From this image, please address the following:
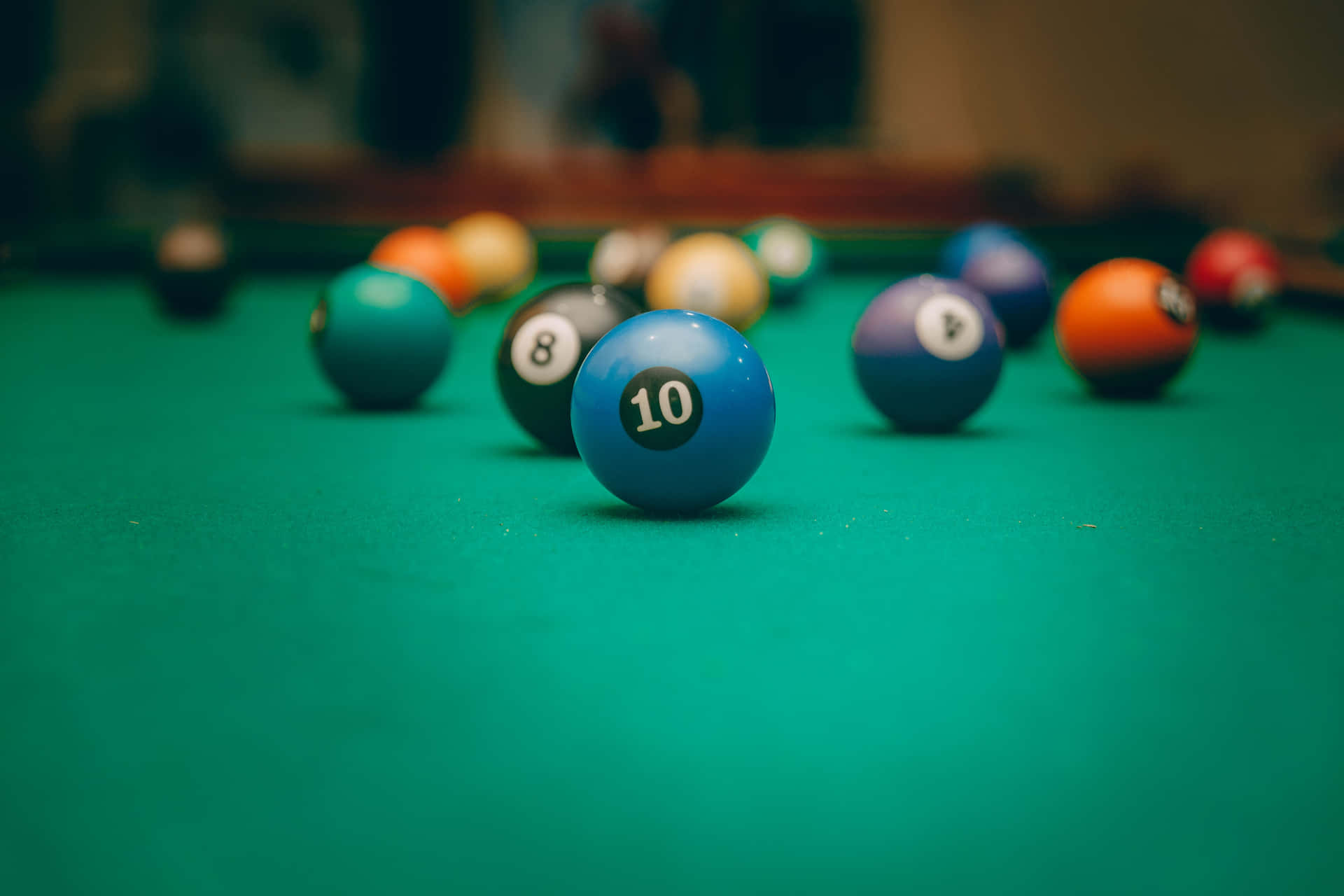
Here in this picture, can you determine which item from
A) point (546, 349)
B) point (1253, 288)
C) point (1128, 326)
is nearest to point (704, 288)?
point (1128, 326)

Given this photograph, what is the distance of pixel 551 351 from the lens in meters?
3.75

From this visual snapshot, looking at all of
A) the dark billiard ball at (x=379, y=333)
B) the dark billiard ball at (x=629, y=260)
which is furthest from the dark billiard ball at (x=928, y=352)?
the dark billiard ball at (x=629, y=260)

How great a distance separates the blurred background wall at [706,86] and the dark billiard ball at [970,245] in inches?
245

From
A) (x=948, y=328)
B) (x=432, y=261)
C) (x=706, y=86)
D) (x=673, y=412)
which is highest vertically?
(x=706, y=86)

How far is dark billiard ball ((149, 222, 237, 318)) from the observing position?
7438mm

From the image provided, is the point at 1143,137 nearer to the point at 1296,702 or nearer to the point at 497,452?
the point at 497,452

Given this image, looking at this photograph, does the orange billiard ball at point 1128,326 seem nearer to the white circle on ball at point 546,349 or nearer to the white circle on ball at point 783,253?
the white circle on ball at point 546,349

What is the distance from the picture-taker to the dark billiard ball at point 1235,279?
6.83 m

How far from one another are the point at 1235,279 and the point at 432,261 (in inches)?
159

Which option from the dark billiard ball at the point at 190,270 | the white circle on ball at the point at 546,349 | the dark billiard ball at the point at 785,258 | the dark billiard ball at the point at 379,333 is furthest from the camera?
the dark billiard ball at the point at 785,258

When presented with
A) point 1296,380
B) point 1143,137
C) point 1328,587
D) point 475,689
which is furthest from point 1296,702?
point 1143,137

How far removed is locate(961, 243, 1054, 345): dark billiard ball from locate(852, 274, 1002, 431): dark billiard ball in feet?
6.57

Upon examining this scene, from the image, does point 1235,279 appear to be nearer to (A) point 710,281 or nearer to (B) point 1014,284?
(B) point 1014,284

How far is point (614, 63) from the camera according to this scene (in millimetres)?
13109
